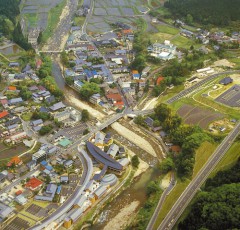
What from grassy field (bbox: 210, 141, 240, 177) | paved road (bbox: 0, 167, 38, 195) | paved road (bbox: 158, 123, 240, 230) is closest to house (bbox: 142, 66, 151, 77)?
paved road (bbox: 158, 123, 240, 230)

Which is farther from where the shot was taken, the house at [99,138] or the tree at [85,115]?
the tree at [85,115]

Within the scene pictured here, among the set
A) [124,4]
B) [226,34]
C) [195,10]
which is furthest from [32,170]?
[124,4]

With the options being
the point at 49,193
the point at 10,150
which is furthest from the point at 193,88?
the point at 49,193

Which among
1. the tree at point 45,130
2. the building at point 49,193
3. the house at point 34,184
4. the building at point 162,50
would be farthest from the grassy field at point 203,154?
the building at point 162,50

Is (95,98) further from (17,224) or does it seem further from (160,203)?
(17,224)

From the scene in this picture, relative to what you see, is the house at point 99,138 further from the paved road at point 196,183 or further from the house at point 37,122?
the paved road at point 196,183

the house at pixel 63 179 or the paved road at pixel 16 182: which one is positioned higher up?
the house at pixel 63 179
